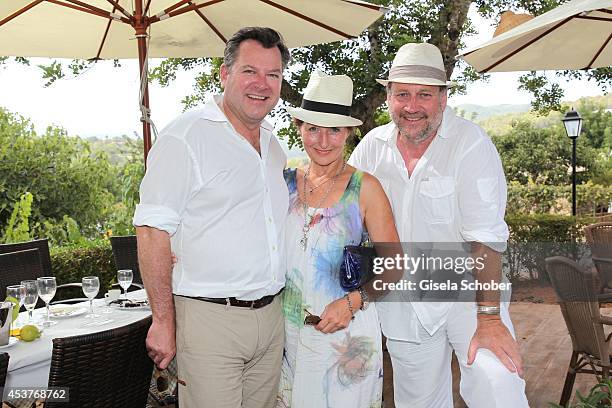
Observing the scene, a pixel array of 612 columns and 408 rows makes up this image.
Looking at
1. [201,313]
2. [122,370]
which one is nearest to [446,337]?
[201,313]

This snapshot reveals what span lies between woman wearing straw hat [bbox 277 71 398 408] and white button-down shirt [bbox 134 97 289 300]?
0.48ft

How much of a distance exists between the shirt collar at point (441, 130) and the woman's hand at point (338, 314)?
73 cm

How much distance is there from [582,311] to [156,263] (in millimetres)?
2570

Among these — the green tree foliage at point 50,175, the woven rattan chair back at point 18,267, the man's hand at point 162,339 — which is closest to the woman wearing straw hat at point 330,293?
the man's hand at point 162,339

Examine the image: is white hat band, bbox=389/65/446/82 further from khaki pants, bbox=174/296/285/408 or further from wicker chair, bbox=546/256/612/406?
wicker chair, bbox=546/256/612/406

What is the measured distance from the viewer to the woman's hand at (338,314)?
2.42 m

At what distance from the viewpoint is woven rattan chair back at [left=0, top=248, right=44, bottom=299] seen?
13.9ft

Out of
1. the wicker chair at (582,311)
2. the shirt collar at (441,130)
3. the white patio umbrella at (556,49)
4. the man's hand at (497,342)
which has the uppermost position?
the white patio umbrella at (556,49)

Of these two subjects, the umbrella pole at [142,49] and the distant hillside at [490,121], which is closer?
the umbrella pole at [142,49]

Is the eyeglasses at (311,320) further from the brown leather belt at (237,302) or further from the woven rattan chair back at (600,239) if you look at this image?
the woven rattan chair back at (600,239)

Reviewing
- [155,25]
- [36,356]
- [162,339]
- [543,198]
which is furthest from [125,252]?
[543,198]

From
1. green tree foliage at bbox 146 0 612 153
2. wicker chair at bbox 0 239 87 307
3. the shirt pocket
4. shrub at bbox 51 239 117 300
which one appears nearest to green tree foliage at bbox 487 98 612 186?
green tree foliage at bbox 146 0 612 153

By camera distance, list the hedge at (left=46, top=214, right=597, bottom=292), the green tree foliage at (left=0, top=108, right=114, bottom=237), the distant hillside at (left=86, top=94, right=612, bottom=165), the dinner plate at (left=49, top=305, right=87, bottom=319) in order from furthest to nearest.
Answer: the distant hillside at (left=86, top=94, right=612, bottom=165)
the hedge at (left=46, top=214, right=597, bottom=292)
the green tree foliage at (left=0, top=108, right=114, bottom=237)
the dinner plate at (left=49, top=305, right=87, bottom=319)

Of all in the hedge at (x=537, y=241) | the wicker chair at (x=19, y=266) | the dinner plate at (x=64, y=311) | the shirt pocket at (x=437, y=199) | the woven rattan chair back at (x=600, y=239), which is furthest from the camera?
the hedge at (x=537, y=241)
